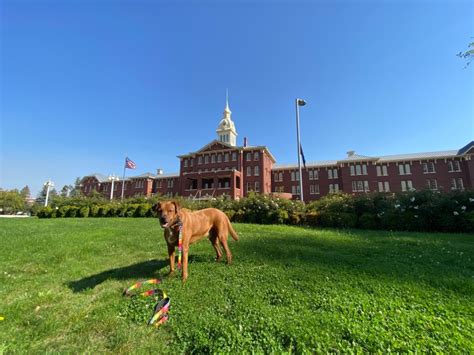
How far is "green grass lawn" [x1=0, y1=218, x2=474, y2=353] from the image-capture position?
2.65m

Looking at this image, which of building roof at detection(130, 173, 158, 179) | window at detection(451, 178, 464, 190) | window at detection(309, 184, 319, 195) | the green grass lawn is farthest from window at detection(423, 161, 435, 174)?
building roof at detection(130, 173, 158, 179)

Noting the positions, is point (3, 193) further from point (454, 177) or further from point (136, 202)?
point (454, 177)

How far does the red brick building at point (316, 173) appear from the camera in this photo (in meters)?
38.8

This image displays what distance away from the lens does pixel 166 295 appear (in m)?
3.72

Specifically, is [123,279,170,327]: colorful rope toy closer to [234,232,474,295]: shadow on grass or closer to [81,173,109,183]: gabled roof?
[234,232,474,295]: shadow on grass

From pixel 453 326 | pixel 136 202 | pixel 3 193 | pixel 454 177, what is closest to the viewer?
pixel 453 326

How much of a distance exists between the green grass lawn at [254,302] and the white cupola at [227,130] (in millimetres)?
50887

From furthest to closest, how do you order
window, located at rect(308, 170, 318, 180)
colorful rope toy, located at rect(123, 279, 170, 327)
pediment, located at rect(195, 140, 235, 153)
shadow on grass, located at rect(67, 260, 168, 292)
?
window, located at rect(308, 170, 318, 180) → pediment, located at rect(195, 140, 235, 153) → shadow on grass, located at rect(67, 260, 168, 292) → colorful rope toy, located at rect(123, 279, 170, 327)

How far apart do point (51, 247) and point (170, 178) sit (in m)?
51.0

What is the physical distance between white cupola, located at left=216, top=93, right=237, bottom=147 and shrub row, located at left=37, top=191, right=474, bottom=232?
141ft

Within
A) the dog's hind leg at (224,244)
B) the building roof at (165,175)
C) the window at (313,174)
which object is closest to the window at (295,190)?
the window at (313,174)

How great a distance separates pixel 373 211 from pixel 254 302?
10494 mm

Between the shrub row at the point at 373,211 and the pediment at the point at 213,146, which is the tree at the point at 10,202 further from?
the shrub row at the point at 373,211

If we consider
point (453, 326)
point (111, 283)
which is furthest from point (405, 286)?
point (111, 283)
